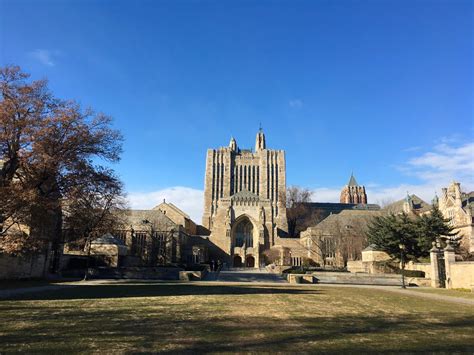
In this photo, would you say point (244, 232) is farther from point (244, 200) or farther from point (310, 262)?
point (310, 262)

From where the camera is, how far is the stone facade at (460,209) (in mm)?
52481

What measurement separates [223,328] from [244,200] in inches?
2457

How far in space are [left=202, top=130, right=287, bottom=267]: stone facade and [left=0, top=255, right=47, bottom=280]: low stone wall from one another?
39.5m

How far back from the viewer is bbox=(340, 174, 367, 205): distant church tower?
115438mm

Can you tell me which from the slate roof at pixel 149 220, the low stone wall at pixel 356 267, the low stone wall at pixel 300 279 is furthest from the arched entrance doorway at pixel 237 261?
the low stone wall at pixel 300 279

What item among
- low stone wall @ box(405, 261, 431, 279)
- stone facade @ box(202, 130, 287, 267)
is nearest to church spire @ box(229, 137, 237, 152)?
stone facade @ box(202, 130, 287, 267)

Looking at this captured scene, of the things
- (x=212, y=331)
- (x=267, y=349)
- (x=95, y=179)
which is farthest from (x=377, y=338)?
(x=95, y=179)

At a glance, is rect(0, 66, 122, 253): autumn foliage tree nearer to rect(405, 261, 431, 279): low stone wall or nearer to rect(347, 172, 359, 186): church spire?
rect(405, 261, 431, 279): low stone wall

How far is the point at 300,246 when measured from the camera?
6400 cm

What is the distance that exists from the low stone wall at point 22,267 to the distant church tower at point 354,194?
10093 centimetres

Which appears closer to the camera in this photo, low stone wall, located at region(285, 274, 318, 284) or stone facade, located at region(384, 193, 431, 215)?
low stone wall, located at region(285, 274, 318, 284)

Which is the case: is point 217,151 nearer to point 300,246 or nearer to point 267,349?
point 300,246

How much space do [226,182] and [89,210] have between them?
67.5m

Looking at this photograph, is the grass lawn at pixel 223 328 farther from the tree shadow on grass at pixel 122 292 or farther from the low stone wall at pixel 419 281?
the low stone wall at pixel 419 281
